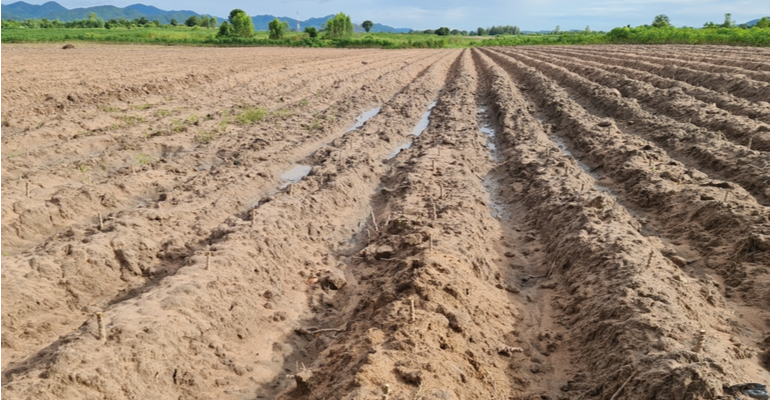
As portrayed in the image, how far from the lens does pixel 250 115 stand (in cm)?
1404

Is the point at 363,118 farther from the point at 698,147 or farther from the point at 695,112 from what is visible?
the point at 695,112

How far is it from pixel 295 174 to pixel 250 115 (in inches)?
201

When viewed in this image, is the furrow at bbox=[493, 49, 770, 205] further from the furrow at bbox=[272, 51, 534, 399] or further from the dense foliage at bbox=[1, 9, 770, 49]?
the dense foliage at bbox=[1, 9, 770, 49]

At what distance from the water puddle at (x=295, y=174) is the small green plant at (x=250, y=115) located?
406cm

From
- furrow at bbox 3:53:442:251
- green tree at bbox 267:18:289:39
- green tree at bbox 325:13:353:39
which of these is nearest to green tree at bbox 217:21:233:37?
green tree at bbox 267:18:289:39

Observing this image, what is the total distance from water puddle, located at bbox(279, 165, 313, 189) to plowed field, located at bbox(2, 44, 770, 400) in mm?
41

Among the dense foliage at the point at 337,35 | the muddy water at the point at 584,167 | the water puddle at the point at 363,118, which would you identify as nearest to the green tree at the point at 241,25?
the dense foliage at the point at 337,35

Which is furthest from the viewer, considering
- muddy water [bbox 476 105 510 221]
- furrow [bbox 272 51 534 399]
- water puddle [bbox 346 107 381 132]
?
water puddle [bbox 346 107 381 132]

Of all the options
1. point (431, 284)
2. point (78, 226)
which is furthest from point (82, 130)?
point (431, 284)

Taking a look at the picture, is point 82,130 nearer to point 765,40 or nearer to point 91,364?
point 91,364

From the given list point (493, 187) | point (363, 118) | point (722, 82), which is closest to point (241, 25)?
point (363, 118)

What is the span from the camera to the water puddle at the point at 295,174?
942 cm

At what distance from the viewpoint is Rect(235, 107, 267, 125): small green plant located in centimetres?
1351

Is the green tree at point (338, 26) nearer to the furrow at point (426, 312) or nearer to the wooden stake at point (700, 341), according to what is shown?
the furrow at point (426, 312)
